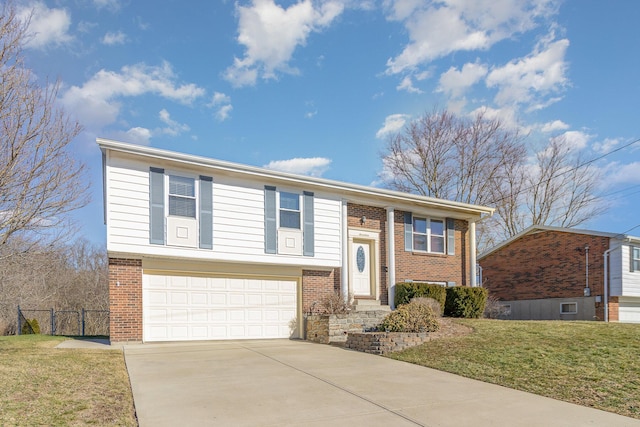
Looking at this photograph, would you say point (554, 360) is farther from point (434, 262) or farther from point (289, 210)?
point (434, 262)

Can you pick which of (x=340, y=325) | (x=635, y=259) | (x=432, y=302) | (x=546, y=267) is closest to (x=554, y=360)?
(x=340, y=325)

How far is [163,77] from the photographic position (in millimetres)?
14211

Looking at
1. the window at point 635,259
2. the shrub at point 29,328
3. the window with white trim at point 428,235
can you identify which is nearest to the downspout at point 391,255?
the window with white trim at point 428,235

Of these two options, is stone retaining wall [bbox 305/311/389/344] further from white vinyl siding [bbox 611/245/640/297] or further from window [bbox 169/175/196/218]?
white vinyl siding [bbox 611/245/640/297]

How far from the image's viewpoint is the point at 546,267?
21.9 meters

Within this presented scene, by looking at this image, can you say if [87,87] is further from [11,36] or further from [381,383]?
[381,383]

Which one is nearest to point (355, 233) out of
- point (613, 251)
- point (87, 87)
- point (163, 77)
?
point (163, 77)

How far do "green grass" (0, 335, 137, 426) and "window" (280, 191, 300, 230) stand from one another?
633 centimetres

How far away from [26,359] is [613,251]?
69.8 ft

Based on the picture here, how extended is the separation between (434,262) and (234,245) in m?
8.10

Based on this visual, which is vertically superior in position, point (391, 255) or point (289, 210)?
point (289, 210)

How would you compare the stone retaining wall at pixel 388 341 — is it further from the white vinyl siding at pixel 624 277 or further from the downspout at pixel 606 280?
the white vinyl siding at pixel 624 277

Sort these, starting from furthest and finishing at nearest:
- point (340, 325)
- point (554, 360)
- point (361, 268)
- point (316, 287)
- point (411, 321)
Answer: point (361, 268) < point (316, 287) < point (340, 325) < point (411, 321) < point (554, 360)

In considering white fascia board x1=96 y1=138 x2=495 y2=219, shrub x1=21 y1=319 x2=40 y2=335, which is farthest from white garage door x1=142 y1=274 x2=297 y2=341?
shrub x1=21 y1=319 x2=40 y2=335
